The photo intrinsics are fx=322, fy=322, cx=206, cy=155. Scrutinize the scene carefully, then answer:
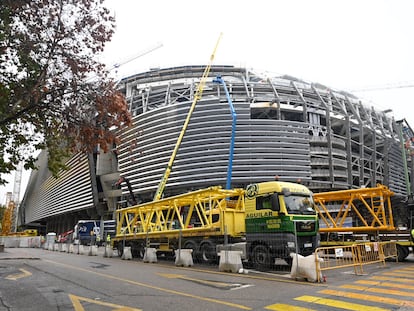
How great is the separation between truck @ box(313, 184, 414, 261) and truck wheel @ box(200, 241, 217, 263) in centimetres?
625

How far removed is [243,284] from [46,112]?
6884 millimetres

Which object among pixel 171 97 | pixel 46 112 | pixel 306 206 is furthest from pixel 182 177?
pixel 46 112

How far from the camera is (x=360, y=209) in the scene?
54.3 feet

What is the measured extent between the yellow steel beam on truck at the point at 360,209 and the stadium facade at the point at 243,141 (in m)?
24.3

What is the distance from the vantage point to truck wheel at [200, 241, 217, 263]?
13446 millimetres

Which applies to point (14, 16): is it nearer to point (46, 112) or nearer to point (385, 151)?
point (46, 112)

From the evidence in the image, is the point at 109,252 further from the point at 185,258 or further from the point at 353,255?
the point at 353,255

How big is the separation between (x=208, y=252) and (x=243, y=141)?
102 feet

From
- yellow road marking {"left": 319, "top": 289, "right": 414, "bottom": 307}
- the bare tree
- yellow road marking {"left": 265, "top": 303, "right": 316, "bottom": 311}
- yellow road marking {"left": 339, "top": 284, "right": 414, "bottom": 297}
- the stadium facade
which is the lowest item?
yellow road marking {"left": 339, "top": 284, "right": 414, "bottom": 297}

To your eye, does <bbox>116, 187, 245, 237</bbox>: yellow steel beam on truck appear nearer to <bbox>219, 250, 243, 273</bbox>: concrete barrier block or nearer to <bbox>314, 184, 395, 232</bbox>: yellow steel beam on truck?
<bbox>219, 250, 243, 273</bbox>: concrete barrier block

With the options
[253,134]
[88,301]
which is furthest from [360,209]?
[253,134]

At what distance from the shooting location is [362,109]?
5534 cm

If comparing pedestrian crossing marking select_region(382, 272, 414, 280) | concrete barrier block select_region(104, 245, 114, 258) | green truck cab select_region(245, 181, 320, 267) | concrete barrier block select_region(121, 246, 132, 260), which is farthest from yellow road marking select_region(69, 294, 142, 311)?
concrete barrier block select_region(104, 245, 114, 258)

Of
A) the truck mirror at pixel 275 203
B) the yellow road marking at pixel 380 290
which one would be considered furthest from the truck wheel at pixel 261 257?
the yellow road marking at pixel 380 290
